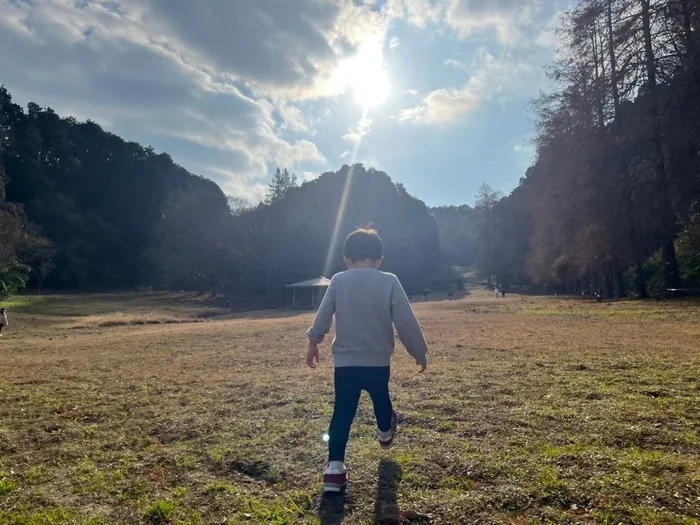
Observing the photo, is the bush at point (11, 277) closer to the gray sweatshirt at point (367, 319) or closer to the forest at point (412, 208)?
Answer: the forest at point (412, 208)

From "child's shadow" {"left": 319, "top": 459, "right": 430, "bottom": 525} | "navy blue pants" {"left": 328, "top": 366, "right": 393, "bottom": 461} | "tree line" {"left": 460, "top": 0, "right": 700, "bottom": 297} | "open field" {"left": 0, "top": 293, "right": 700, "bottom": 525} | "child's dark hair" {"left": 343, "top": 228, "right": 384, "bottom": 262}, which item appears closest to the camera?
"child's shadow" {"left": 319, "top": 459, "right": 430, "bottom": 525}

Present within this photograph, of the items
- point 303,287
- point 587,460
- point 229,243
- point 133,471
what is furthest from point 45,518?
point 229,243

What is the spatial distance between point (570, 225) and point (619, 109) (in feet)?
24.2

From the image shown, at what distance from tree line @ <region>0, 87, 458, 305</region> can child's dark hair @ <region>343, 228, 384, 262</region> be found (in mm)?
48546

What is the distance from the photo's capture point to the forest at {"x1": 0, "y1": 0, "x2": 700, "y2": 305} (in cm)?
2205

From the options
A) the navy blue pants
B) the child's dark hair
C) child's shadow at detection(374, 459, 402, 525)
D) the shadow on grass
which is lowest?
the shadow on grass

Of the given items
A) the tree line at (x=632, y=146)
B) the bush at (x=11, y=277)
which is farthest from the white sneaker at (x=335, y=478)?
the bush at (x=11, y=277)

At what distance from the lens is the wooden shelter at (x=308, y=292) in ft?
160

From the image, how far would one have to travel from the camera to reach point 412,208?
81500mm

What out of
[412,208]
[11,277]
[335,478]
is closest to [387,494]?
[335,478]

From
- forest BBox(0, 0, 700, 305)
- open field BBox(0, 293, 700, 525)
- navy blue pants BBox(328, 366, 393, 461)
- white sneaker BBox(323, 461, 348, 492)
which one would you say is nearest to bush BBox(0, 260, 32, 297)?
forest BBox(0, 0, 700, 305)

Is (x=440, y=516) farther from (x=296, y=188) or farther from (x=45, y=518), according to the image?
(x=296, y=188)

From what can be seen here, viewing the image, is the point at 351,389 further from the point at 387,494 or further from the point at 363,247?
the point at 363,247

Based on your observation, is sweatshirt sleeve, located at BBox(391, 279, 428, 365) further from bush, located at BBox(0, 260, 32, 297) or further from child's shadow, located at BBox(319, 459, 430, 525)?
bush, located at BBox(0, 260, 32, 297)
